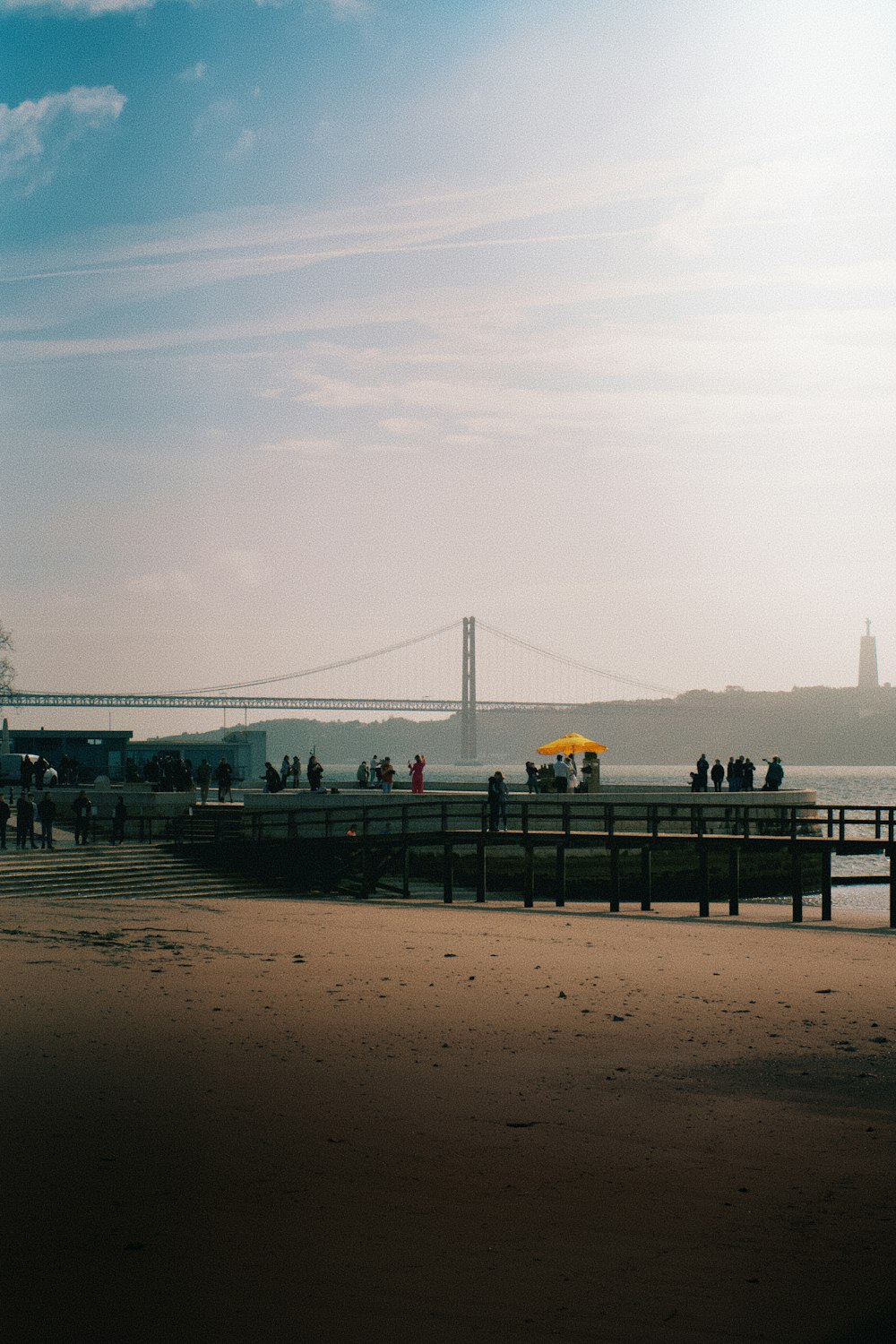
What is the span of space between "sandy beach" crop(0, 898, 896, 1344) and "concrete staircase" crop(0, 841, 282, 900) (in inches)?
294

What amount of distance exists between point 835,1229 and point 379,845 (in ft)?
72.2

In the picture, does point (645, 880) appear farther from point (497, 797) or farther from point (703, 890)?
point (497, 797)

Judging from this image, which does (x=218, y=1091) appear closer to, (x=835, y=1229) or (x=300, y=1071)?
(x=300, y=1071)

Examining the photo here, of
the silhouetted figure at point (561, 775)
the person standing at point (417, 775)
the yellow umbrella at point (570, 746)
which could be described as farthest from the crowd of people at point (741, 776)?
the person standing at point (417, 775)

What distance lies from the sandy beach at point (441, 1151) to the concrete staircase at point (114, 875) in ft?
24.5

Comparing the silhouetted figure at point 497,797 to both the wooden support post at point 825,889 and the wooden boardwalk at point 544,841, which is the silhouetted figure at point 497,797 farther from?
the wooden support post at point 825,889

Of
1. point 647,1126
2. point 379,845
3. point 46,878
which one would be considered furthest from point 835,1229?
point 379,845

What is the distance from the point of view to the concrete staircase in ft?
79.7

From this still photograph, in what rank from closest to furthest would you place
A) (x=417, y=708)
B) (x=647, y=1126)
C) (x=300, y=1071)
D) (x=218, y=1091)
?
(x=647, y=1126) → (x=218, y=1091) → (x=300, y=1071) → (x=417, y=708)

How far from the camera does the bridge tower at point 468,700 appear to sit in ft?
325

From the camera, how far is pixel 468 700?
105188mm

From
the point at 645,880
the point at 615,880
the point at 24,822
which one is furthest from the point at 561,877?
the point at 24,822

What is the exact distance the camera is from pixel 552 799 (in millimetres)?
35719

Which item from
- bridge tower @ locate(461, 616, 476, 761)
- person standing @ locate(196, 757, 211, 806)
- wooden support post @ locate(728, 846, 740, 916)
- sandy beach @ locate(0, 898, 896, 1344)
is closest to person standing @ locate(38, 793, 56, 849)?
sandy beach @ locate(0, 898, 896, 1344)
